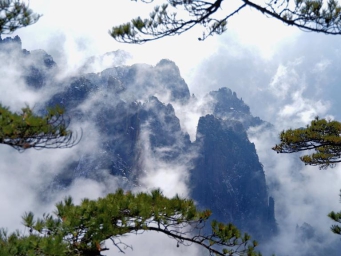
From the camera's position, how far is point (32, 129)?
3.32 m

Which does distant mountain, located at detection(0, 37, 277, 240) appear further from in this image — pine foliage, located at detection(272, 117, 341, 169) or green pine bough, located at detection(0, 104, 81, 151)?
green pine bough, located at detection(0, 104, 81, 151)

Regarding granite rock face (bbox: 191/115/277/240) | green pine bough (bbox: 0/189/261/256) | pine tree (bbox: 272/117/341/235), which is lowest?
green pine bough (bbox: 0/189/261/256)

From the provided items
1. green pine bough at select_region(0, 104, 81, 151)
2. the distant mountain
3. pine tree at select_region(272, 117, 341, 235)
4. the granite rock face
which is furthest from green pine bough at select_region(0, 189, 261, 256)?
the granite rock face

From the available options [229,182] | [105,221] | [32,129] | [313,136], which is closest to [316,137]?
[313,136]

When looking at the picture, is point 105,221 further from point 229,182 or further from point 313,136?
point 229,182

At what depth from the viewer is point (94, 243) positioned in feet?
13.7

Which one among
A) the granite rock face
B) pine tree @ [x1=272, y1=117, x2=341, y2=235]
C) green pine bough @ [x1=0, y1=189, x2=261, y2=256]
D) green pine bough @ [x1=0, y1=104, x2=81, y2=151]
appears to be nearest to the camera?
green pine bough @ [x1=0, y1=104, x2=81, y2=151]

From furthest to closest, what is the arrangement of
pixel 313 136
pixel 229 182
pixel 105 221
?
pixel 229 182
pixel 313 136
pixel 105 221

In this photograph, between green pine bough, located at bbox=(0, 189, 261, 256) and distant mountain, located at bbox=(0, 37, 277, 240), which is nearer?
green pine bough, located at bbox=(0, 189, 261, 256)

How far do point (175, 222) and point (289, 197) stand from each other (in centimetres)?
14627

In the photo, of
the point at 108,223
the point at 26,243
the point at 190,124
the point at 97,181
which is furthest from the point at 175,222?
the point at 190,124

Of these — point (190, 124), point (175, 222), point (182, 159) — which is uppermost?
point (190, 124)

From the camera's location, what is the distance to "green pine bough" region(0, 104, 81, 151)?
3189 millimetres

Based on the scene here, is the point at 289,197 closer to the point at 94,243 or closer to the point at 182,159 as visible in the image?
the point at 182,159
